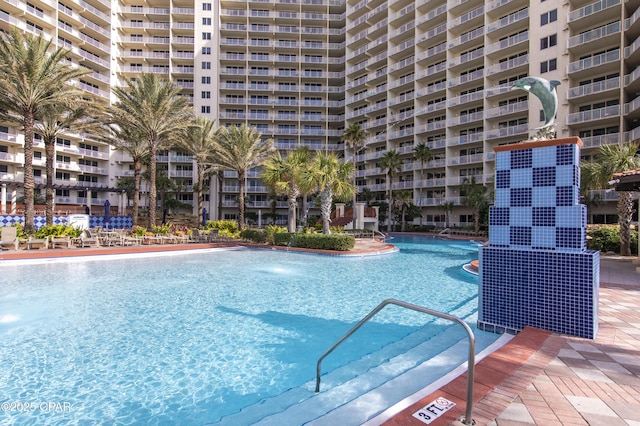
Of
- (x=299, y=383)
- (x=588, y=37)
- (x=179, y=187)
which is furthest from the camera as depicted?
(x=179, y=187)

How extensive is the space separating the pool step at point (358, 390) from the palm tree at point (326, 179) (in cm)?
1567

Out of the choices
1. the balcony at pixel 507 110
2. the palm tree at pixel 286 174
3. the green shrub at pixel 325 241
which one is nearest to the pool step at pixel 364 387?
the green shrub at pixel 325 241

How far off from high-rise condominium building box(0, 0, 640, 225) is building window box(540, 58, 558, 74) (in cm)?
21

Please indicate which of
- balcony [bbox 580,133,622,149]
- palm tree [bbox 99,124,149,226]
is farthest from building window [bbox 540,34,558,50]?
palm tree [bbox 99,124,149,226]

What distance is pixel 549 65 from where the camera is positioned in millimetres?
33938

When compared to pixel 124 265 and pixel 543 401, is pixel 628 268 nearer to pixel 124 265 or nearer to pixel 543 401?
pixel 543 401

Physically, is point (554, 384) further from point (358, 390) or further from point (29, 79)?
point (29, 79)

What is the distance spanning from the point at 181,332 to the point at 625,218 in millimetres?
21496

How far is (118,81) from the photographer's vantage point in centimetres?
5312

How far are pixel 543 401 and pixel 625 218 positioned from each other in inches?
761

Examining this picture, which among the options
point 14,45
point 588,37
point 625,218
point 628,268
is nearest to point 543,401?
point 628,268

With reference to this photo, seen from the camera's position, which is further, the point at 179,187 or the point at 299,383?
the point at 179,187

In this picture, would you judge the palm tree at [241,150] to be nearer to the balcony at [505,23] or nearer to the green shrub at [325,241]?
the green shrub at [325,241]

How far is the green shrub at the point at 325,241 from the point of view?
19.9 metres
